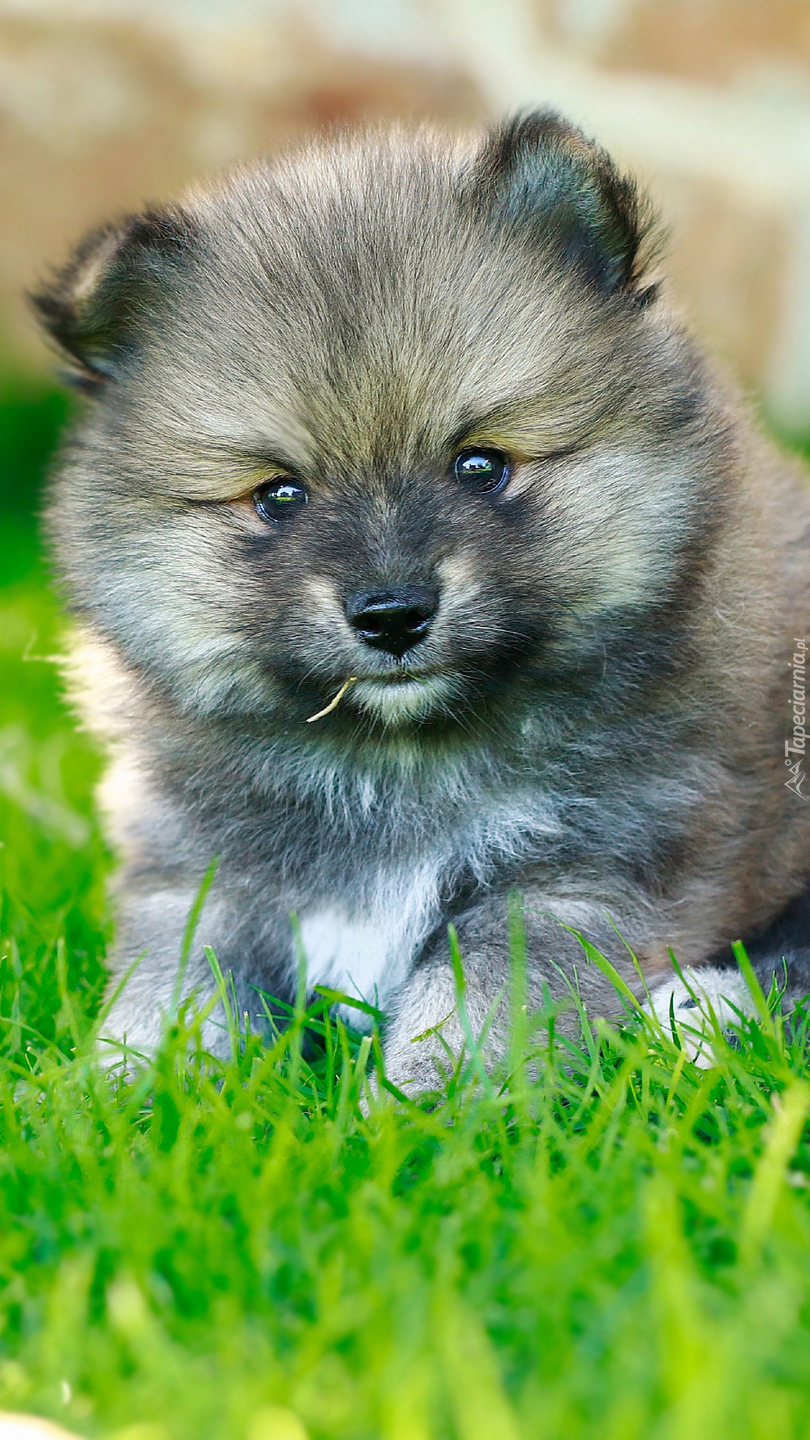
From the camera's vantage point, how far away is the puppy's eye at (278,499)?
2.10 metres

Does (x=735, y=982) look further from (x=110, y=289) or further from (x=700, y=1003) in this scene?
(x=110, y=289)

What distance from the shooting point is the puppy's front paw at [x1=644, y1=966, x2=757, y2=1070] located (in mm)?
2078

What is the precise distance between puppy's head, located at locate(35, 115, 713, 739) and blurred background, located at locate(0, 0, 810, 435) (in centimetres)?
416

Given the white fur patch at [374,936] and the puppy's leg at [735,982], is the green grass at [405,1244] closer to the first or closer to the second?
the puppy's leg at [735,982]

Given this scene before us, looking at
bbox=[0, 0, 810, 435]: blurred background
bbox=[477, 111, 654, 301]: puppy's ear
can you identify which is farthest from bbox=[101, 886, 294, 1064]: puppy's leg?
bbox=[0, 0, 810, 435]: blurred background

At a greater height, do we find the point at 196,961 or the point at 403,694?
the point at 403,694

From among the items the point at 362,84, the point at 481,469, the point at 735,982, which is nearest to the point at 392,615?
the point at 481,469

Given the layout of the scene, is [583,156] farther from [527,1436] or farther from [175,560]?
[527,1436]

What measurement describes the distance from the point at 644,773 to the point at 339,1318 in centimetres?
108

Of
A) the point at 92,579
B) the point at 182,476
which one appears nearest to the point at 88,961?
the point at 92,579

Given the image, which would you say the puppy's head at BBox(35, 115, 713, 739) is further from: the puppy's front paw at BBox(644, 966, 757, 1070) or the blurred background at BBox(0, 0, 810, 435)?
the blurred background at BBox(0, 0, 810, 435)

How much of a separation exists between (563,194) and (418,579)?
707 millimetres

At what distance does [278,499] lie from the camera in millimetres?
2115

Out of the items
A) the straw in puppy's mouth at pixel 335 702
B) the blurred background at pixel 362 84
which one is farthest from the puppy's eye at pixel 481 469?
the blurred background at pixel 362 84
